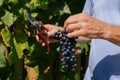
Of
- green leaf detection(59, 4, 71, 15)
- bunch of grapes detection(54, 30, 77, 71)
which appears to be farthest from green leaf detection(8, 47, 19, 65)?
bunch of grapes detection(54, 30, 77, 71)

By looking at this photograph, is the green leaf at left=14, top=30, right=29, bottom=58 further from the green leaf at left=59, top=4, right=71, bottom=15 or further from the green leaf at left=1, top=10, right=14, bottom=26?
the green leaf at left=59, top=4, right=71, bottom=15

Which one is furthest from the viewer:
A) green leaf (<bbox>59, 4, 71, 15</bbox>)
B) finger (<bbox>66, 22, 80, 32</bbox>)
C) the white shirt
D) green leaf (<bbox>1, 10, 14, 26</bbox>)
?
green leaf (<bbox>59, 4, 71, 15</bbox>)

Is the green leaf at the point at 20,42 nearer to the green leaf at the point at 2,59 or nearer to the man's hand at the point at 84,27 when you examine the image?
the green leaf at the point at 2,59

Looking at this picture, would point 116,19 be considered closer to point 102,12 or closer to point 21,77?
point 102,12

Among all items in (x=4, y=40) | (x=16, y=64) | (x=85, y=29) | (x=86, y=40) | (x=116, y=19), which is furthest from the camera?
(x=16, y=64)

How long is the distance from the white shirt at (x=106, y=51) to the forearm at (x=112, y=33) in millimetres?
147

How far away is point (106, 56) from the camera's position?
1854mm

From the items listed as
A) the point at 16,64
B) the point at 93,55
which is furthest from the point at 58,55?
the point at 93,55

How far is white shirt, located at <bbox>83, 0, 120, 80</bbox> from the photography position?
181 centimetres

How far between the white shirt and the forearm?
0.48ft

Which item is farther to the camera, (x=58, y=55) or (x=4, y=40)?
(x=58, y=55)

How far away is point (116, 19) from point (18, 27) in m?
1.07

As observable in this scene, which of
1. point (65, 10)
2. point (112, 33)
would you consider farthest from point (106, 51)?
point (65, 10)

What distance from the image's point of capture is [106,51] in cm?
185
